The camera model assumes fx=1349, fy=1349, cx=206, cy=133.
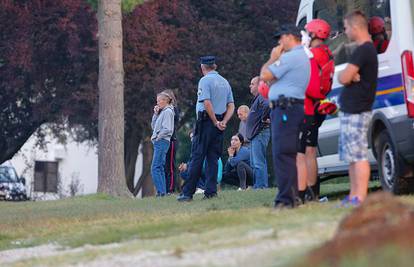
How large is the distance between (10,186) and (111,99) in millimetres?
17969

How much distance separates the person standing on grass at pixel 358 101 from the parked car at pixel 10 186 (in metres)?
29.2

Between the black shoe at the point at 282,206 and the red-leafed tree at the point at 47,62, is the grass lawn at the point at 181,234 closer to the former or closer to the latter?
the black shoe at the point at 282,206

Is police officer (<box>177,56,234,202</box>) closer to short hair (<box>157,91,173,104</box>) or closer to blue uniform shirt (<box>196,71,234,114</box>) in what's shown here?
blue uniform shirt (<box>196,71,234,114</box>)

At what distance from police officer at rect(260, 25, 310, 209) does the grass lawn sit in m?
0.32

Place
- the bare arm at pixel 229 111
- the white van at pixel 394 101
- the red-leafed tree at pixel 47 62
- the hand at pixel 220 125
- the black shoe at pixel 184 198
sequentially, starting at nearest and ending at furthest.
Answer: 1. the white van at pixel 394 101
2. the hand at pixel 220 125
3. the bare arm at pixel 229 111
4. the black shoe at pixel 184 198
5. the red-leafed tree at pixel 47 62

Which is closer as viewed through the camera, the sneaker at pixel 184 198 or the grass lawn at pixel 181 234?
the grass lawn at pixel 181 234

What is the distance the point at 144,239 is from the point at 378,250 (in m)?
3.78

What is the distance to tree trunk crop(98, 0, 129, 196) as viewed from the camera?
79.9 feet

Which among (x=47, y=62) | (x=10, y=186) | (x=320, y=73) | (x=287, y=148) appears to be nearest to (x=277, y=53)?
(x=320, y=73)

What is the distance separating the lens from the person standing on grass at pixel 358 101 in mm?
12438

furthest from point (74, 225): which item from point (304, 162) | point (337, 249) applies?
point (337, 249)

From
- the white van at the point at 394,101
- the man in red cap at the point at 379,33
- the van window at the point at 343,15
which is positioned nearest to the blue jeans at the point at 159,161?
the van window at the point at 343,15

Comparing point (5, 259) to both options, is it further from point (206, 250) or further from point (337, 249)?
point (337, 249)

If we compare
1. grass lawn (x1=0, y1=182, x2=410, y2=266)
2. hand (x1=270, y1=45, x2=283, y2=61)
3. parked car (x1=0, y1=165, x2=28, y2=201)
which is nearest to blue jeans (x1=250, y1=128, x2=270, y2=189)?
grass lawn (x1=0, y1=182, x2=410, y2=266)
